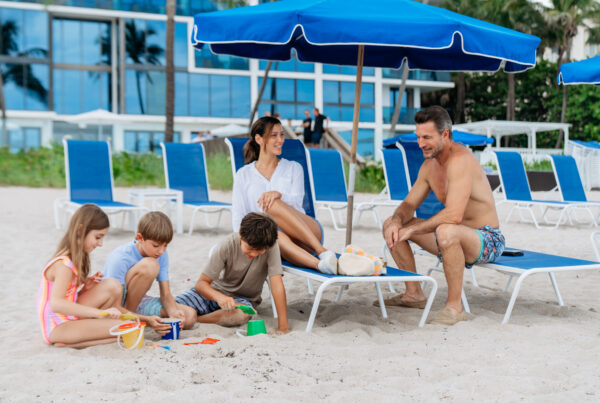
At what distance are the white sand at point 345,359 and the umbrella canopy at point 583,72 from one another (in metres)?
1.71

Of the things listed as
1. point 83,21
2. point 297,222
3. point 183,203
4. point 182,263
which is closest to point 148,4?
point 83,21

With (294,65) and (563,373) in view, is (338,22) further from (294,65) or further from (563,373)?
(294,65)

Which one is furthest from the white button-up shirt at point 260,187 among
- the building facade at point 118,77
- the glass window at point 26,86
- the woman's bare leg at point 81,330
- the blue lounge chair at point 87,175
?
the glass window at point 26,86

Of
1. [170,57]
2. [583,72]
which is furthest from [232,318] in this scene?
[170,57]

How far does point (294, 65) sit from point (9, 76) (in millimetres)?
13123

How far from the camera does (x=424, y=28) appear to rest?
3.64 m

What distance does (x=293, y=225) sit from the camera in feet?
13.2

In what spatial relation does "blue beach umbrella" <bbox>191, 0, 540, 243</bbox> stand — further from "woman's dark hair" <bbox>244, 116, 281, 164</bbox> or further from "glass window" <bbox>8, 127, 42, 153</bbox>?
"glass window" <bbox>8, 127, 42, 153</bbox>

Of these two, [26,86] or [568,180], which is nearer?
[568,180]

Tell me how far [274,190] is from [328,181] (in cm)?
471

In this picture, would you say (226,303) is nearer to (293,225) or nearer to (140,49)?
(293,225)

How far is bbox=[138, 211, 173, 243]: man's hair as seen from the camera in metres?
3.22

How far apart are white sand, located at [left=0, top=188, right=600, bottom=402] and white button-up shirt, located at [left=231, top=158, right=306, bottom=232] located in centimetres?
67

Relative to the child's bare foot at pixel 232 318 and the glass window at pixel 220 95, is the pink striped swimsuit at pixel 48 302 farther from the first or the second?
the glass window at pixel 220 95
